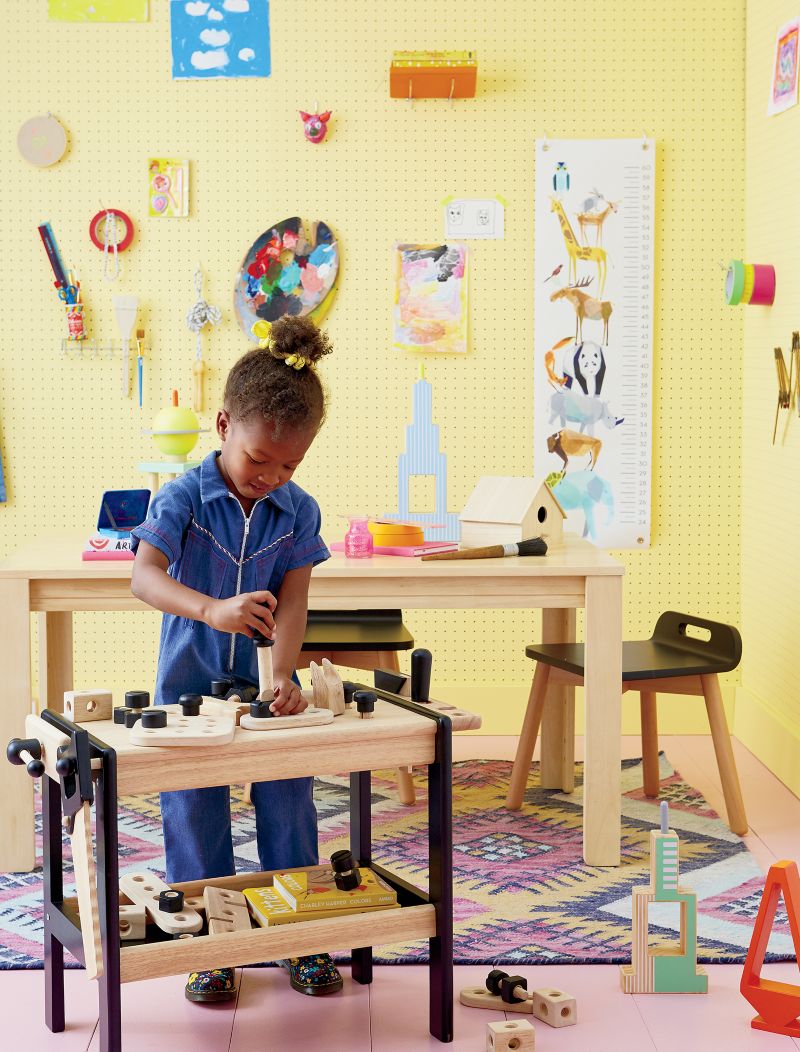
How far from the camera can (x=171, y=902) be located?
2.06 meters

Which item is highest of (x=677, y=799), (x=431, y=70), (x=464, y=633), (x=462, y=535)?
(x=431, y=70)

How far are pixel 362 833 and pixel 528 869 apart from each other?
2.38ft

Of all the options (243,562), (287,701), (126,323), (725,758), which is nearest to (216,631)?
(243,562)

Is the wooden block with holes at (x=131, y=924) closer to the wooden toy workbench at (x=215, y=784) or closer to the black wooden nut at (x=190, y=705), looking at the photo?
the wooden toy workbench at (x=215, y=784)

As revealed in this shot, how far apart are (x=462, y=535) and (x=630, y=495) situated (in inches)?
42.8

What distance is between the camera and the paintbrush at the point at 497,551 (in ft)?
10.2

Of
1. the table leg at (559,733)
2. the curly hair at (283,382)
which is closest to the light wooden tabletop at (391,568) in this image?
the table leg at (559,733)

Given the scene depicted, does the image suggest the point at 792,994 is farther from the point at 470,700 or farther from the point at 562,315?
the point at 562,315


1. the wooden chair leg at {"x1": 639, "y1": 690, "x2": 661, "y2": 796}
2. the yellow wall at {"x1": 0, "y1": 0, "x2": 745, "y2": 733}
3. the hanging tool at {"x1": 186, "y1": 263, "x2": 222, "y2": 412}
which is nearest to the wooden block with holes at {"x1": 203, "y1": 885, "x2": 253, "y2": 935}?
the wooden chair leg at {"x1": 639, "y1": 690, "x2": 661, "y2": 796}

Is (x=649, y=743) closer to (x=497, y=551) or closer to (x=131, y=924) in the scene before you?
(x=497, y=551)

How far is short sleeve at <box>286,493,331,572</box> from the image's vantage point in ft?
7.75

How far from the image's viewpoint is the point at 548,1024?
221 centimetres

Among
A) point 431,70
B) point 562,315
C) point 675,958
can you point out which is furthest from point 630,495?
point 675,958

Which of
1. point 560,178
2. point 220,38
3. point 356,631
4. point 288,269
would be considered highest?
point 220,38
